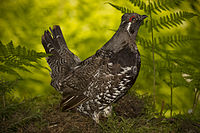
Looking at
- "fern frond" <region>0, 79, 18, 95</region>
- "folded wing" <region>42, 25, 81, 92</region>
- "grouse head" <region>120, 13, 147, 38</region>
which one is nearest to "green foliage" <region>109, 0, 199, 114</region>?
"grouse head" <region>120, 13, 147, 38</region>

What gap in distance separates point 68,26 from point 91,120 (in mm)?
1729

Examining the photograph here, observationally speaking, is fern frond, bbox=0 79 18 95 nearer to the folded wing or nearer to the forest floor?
the forest floor

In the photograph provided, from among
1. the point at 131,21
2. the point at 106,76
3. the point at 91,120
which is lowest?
the point at 91,120

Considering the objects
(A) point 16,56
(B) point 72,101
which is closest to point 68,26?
(B) point 72,101

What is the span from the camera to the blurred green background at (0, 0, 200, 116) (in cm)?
338

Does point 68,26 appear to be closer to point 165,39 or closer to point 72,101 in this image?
point 72,101

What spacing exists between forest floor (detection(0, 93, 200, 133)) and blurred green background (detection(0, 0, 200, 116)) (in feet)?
1.98

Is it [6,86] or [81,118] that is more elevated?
[6,86]

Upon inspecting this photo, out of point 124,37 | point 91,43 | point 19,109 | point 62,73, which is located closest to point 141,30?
point 124,37

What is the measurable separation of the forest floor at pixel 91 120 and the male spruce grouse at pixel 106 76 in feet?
0.53

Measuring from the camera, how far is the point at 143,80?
3.64m

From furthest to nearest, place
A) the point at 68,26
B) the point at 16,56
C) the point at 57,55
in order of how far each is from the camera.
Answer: the point at 68,26 < the point at 57,55 < the point at 16,56

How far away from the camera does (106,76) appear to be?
2.40 m

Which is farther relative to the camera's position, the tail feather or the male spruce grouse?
the tail feather
